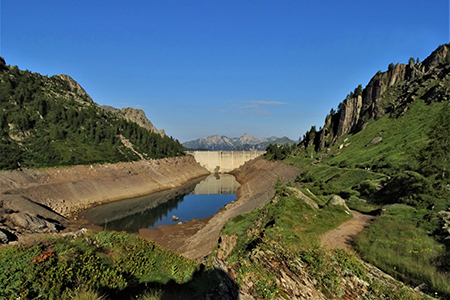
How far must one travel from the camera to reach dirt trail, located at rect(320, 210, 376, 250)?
15.8 metres

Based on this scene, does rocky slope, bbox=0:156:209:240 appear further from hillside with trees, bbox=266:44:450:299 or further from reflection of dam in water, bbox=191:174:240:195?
hillside with trees, bbox=266:44:450:299

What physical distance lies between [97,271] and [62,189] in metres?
56.8

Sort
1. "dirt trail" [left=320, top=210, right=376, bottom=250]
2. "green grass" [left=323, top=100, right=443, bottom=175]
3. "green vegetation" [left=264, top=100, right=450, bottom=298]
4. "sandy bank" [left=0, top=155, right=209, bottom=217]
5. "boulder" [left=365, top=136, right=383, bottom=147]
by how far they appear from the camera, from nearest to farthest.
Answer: "green vegetation" [left=264, top=100, right=450, bottom=298] < "dirt trail" [left=320, top=210, right=376, bottom=250] < "green grass" [left=323, top=100, right=443, bottom=175] < "sandy bank" [left=0, top=155, right=209, bottom=217] < "boulder" [left=365, top=136, right=383, bottom=147]

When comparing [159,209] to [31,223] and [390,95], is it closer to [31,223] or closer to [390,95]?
[31,223]

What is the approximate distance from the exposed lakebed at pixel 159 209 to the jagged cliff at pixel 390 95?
179ft

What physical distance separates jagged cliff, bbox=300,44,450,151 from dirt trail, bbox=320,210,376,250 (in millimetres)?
65221

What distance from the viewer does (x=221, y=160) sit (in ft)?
460

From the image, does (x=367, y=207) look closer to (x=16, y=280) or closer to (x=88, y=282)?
(x=88, y=282)

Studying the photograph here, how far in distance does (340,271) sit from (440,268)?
6.67m

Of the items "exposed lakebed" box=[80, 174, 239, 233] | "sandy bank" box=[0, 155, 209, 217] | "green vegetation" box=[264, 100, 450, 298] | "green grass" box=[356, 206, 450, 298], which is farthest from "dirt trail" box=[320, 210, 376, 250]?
"sandy bank" box=[0, 155, 209, 217]

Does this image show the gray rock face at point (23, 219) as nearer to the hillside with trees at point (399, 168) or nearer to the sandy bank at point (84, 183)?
the sandy bank at point (84, 183)

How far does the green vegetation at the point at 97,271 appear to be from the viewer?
7984mm

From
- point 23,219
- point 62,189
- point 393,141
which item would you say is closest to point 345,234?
point 23,219

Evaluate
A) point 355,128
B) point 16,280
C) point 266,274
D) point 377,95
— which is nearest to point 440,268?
point 266,274
